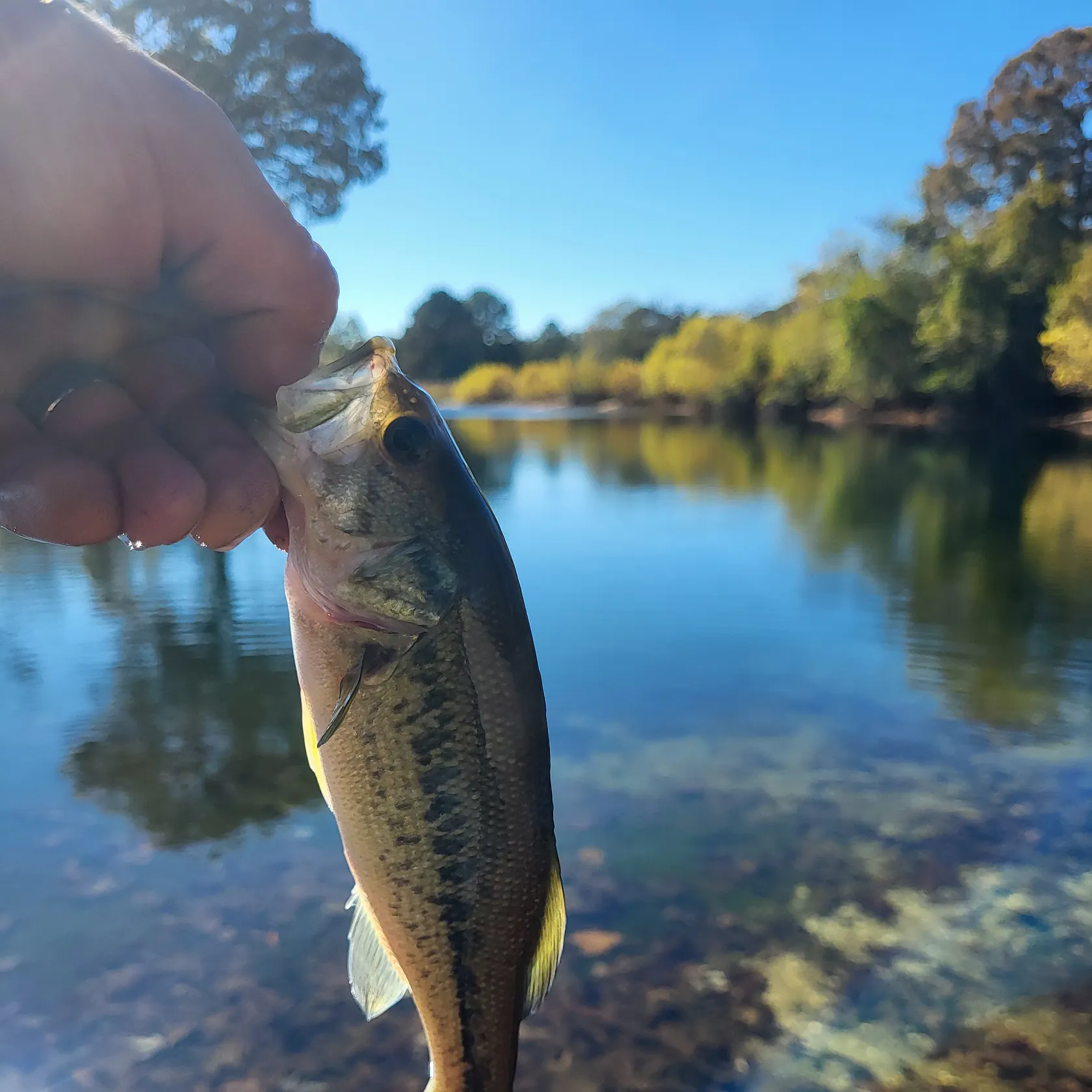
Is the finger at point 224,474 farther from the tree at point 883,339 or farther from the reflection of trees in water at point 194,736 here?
the tree at point 883,339

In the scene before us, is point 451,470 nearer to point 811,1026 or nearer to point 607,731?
point 811,1026

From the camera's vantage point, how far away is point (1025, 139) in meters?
49.1

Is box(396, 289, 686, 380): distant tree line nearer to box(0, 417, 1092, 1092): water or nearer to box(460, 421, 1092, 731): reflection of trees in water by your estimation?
box(460, 421, 1092, 731): reflection of trees in water

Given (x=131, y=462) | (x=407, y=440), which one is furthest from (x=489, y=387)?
(x=131, y=462)

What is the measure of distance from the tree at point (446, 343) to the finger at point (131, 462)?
344ft

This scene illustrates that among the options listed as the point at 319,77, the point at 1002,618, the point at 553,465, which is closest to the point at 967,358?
the point at 553,465

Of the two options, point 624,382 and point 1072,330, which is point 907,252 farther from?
point 624,382

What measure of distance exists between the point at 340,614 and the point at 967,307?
167 ft

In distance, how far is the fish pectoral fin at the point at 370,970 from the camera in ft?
7.07

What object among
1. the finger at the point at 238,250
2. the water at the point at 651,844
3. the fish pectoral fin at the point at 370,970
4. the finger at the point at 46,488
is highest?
the finger at the point at 238,250

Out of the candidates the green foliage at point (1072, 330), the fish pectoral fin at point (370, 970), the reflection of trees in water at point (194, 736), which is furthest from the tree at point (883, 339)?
the fish pectoral fin at point (370, 970)

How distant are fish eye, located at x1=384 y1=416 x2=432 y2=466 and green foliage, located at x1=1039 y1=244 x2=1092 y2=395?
41.8 meters

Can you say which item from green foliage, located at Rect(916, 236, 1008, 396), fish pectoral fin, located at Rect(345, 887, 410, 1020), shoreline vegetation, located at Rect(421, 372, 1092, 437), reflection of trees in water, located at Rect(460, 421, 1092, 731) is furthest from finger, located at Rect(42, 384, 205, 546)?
green foliage, located at Rect(916, 236, 1008, 396)

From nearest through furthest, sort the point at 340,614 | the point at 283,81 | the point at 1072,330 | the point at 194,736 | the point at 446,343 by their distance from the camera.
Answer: the point at 340,614 → the point at 194,736 → the point at 283,81 → the point at 1072,330 → the point at 446,343
